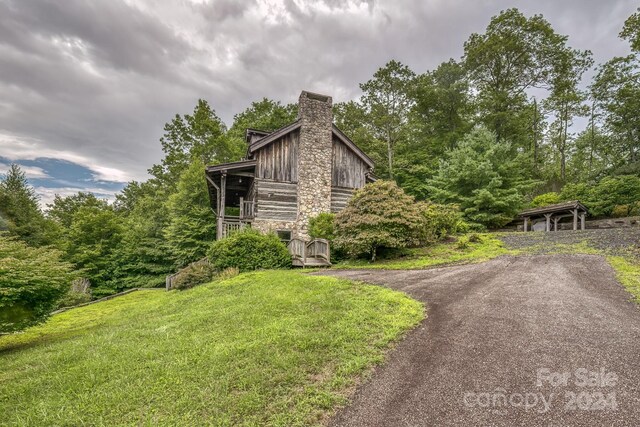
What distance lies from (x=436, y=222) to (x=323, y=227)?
21.0ft

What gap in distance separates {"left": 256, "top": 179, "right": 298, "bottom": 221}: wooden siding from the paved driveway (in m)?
12.3

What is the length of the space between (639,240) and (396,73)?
84.2ft

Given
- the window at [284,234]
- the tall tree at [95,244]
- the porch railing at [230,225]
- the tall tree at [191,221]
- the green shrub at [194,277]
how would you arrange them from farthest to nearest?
the tall tree at [95,244], the tall tree at [191,221], the window at [284,234], the porch railing at [230,225], the green shrub at [194,277]

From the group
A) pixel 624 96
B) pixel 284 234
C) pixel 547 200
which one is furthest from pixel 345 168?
pixel 624 96

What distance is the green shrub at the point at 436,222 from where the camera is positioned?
48.7ft

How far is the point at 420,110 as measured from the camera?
1237 inches

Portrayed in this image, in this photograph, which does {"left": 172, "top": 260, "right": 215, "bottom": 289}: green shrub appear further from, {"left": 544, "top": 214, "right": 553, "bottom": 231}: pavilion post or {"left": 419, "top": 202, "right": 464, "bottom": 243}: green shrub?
{"left": 544, "top": 214, "right": 553, "bottom": 231}: pavilion post

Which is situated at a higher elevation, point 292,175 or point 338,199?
point 292,175

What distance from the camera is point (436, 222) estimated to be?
15.7 m

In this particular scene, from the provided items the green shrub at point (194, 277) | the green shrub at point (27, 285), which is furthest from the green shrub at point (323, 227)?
the green shrub at point (27, 285)

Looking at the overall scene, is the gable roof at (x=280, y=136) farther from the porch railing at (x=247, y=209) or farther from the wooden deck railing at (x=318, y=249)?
the wooden deck railing at (x=318, y=249)

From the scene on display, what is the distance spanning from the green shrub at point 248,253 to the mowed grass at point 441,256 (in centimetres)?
314

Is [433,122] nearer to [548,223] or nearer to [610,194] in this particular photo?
[548,223]

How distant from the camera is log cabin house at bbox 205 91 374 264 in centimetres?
1752
